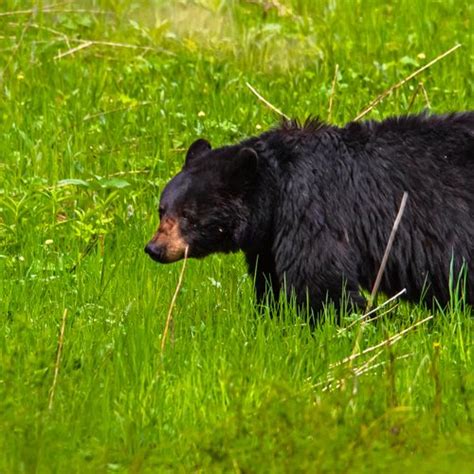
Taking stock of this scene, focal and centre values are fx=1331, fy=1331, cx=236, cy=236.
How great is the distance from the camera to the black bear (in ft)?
20.1

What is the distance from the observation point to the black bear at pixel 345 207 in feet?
20.1

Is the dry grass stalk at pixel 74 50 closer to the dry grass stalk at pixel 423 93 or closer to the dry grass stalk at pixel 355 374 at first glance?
the dry grass stalk at pixel 423 93

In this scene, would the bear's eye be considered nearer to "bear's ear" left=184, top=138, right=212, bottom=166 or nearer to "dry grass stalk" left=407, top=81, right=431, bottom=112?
"bear's ear" left=184, top=138, right=212, bottom=166

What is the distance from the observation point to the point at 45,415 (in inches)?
175

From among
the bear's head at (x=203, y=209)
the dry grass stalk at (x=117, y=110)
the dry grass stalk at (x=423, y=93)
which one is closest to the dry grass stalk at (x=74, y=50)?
the dry grass stalk at (x=117, y=110)

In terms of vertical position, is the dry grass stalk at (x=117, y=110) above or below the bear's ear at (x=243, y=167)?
below

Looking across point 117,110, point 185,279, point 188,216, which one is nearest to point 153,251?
point 188,216

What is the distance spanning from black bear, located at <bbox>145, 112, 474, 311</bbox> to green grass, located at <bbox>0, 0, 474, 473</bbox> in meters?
0.22

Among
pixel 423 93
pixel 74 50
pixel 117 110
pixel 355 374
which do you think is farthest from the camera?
pixel 74 50

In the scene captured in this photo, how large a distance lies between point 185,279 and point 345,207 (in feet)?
3.36

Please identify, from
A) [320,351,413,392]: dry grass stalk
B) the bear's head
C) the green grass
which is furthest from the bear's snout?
[320,351,413,392]: dry grass stalk

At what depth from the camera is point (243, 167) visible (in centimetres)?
635

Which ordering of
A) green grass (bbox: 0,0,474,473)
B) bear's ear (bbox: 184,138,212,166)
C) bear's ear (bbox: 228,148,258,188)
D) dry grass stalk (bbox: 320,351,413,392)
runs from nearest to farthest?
green grass (bbox: 0,0,474,473) → dry grass stalk (bbox: 320,351,413,392) → bear's ear (bbox: 228,148,258,188) → bear's ear (bbox: 184,138,212,166)

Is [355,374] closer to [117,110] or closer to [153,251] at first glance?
[153,251]
